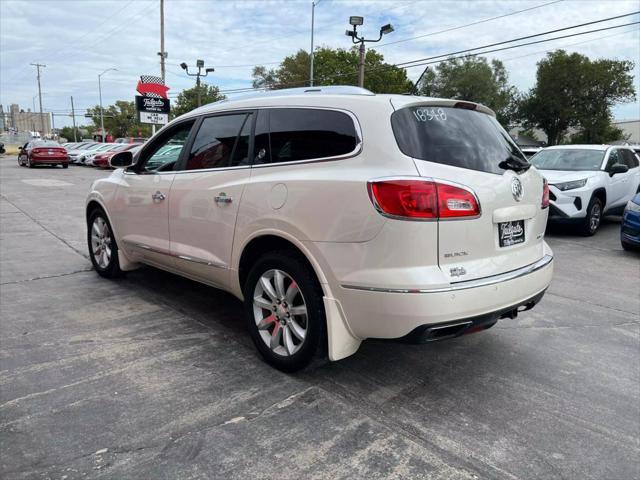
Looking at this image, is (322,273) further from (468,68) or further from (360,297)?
(468,68)

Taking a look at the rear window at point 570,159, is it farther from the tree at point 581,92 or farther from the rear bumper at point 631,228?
the tree at point 581,92

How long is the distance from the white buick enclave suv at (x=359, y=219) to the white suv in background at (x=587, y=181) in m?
6.01

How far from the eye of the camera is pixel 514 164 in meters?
3.41

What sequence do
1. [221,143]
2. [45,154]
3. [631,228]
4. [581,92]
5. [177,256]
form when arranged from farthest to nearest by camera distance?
[581,92] → [45,154] → [631,228] → [177,256] → [221,143]

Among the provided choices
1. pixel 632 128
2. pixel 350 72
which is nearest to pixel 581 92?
pixel 350 72

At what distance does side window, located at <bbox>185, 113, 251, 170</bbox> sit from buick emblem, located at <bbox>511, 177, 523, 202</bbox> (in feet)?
5.98

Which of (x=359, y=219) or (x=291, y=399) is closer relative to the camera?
(x=359, y=219)

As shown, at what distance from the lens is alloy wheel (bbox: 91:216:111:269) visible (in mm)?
5637

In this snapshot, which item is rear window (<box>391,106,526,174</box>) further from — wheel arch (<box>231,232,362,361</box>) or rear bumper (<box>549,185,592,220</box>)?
rear bumper (<box>549,185,592,220</box>)

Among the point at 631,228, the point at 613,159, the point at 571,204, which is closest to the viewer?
the point at 631,228

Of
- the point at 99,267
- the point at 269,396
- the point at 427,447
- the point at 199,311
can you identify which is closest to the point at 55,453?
the point at 269,396

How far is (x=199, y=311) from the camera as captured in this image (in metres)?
4.75

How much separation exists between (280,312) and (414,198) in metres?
1.24

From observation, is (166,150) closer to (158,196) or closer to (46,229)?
(158,196)
